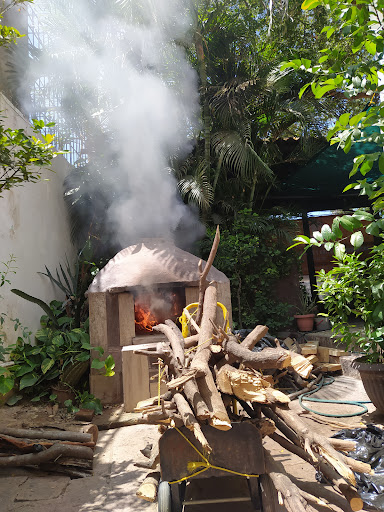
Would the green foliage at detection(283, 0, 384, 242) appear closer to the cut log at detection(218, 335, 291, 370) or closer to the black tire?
the cut log at detection(218, 335, 291, 370)

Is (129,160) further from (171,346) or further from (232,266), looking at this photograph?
(171,346)

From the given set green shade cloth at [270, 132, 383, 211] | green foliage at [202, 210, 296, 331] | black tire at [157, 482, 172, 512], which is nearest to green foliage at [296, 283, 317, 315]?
green foliage at [202, 210, 296, 331]

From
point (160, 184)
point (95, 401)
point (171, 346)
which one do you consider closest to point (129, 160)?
point (160, 184)

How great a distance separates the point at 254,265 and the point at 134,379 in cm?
426

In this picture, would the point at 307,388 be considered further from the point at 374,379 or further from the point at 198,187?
the point at 198,187

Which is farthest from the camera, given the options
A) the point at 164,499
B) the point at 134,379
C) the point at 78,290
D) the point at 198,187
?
the point at 198,187

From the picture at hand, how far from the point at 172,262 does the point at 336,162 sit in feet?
12.9

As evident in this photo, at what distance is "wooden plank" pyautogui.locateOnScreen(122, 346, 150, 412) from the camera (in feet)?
17.8

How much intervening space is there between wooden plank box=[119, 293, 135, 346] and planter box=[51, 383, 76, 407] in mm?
979

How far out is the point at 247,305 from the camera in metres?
8.79

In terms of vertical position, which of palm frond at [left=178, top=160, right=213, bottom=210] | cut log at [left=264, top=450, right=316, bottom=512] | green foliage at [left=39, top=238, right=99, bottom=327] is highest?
palm frond at [left=178, top=160, right=213, bottom=210]

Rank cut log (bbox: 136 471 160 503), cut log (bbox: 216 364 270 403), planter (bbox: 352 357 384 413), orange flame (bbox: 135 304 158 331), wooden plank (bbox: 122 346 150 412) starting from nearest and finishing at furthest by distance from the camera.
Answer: cut log (bbox: 216 364 270 403) → cut log (bbox: 136 471 160 503) → planter (bbox: 352 357 384 413) → wooden plank (bbox: 122 346 150 412) → orange flame (bbox: 135 304 158 331)

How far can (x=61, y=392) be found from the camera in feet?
18.2

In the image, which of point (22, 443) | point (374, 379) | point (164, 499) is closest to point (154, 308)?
point (22, 443)
